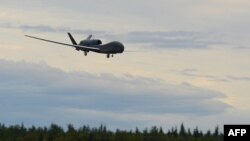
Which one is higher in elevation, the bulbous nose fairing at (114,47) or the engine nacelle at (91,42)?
the engine nacelle at (91,42)

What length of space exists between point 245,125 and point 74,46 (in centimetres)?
5581

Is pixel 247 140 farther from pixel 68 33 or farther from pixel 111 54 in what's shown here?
pixel 68 33

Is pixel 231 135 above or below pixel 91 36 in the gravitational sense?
below

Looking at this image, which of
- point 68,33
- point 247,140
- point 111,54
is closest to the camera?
point 247,140

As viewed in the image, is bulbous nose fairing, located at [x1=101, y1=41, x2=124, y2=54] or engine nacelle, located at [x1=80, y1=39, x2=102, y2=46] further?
engine nacelle, located at [x1=80, y1=39, x2=102, y2=46]

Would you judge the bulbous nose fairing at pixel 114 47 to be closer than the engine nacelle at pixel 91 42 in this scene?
Yes

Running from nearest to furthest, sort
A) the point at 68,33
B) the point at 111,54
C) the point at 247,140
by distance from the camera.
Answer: the point at 247,140, the point at 111,54, the point at 68,33

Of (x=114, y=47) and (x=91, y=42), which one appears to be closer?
(x=114, y=47)

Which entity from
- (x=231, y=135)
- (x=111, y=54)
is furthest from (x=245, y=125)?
(x=111, y=54)

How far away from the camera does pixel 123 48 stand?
A: 18362 centimetres

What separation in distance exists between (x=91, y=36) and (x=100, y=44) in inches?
131

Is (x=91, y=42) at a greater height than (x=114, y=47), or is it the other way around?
(x=91, y=42)

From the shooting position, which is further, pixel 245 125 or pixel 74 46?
pixel 74 46

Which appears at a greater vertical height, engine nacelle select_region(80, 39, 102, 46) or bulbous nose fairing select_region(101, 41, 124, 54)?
engine nacelle select_region(80, 39, 102, 46)
